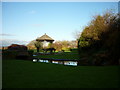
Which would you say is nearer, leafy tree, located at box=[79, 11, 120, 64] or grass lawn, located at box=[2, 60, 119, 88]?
grass lawn, located at box=[2, 60, 119, 88]

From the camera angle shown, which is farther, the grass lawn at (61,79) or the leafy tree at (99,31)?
the leafy tree at (99,31)

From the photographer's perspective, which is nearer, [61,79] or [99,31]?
[61,79]

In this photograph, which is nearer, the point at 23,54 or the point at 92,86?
the point at 92,86

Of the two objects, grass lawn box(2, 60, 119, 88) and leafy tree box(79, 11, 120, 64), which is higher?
leafy tree box(79, 11, 120, 64)

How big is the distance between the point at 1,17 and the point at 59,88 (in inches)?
161

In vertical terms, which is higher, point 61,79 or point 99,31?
point 99,31

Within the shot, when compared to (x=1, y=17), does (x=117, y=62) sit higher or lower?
lower

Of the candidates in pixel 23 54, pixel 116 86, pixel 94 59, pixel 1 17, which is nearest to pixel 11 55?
pixel 23 54

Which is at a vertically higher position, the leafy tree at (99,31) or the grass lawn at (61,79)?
the leafy tree at (99,31)

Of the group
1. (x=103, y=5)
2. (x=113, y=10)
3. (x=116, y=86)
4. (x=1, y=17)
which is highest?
(x=103, y=5)

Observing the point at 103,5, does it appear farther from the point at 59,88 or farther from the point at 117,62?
the point at 59,88


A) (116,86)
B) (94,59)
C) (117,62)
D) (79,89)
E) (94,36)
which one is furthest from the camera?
(94,36)

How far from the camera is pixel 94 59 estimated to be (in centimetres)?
746

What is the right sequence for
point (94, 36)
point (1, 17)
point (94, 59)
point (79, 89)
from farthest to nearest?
point (94, 36), point (94, 59), point (1, 17), point (79, 89)
